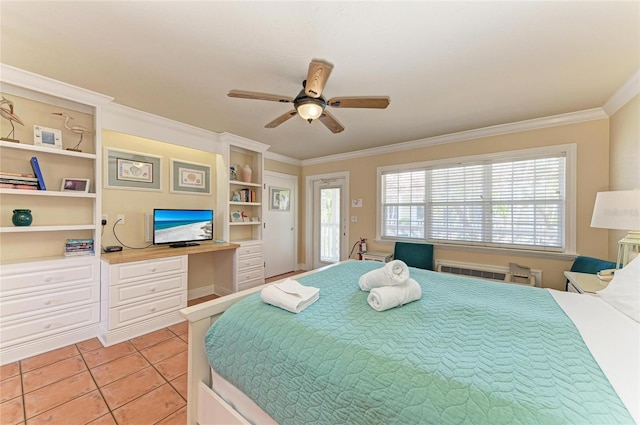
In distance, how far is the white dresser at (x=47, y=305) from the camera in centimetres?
202

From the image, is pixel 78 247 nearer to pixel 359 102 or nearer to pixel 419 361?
pixel 359 102

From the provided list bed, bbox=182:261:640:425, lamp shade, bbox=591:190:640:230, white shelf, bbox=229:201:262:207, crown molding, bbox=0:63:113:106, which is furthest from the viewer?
white shelf, bbox=229:201:262:207

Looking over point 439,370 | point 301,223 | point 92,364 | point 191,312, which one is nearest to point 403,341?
point 439,370

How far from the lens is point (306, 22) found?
4.80ft

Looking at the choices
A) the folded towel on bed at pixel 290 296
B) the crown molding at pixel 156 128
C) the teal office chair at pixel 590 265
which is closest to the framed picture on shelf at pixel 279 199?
the crown molding at pixel 156 128

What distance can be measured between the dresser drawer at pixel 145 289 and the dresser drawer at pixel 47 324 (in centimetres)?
24

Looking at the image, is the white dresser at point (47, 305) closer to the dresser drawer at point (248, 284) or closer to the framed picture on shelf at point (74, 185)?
the framed picture on shelf at point (74, 185)

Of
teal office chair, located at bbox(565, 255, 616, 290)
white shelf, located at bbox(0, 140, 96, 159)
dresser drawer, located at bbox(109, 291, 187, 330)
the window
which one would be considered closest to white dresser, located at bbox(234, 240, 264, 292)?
dresser drawer, located at bbox(109, 291, 187, 330)

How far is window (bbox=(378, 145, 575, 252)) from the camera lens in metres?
2.91

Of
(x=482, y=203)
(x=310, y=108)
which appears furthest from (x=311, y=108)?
(x=482, y=203)

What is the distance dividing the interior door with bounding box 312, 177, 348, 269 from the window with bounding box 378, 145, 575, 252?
A: 810 mm

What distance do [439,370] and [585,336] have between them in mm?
759

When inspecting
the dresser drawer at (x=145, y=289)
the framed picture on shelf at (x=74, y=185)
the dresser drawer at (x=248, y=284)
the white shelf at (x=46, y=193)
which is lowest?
the dresser drawer at (x=248, y=284)

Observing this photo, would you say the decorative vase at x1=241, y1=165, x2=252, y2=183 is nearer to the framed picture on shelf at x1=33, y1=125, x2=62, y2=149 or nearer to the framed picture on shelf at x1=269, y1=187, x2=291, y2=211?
the framed picture on shelf at x1=269, y1=187, x2=291, y2=211
